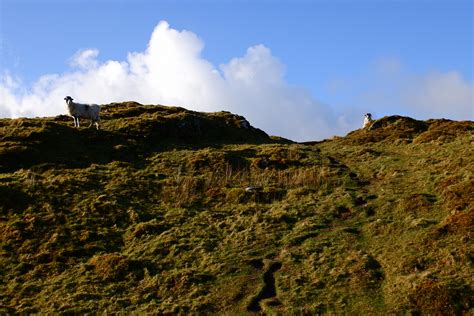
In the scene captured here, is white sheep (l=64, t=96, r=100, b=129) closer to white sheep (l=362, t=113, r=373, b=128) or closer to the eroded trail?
the eroded trail

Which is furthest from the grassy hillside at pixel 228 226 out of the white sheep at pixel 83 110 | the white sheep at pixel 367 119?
the white sheep at pixel 367 119

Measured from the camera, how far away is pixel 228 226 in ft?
100

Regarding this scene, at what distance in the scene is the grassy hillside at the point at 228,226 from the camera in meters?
22.3

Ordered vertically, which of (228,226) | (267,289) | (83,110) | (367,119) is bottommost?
(267,289)

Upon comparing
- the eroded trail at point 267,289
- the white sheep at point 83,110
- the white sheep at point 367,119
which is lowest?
the eroded trail at point 267,289

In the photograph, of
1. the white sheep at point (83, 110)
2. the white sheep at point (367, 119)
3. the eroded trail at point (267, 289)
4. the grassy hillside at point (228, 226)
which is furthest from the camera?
the white sheep at point (367, 119)

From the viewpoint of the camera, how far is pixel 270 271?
24469 mm

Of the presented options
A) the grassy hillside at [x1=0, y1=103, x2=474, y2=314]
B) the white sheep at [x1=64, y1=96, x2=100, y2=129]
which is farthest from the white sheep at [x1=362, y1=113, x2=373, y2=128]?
the white sheep at [x1=64, y1=96, x2=100, y2=129]

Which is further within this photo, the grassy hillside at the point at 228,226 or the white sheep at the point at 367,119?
the white sheep at the point at 367,119

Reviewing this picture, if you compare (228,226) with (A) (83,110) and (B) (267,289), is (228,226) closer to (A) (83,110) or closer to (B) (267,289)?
(B) (267,289)

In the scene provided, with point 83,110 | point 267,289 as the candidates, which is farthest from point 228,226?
point 83,110

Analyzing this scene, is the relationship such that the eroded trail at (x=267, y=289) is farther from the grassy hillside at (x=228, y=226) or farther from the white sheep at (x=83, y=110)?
the white sheep at (x=83, y=110)

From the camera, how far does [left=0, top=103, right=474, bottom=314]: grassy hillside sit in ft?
73.3

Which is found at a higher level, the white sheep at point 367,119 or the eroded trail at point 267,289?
the white sheep at point 367,119
